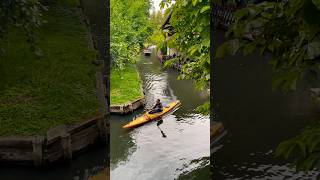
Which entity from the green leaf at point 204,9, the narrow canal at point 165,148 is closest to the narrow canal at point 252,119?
the narrow canal at point 165,148

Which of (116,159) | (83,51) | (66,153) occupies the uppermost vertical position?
(83,51)

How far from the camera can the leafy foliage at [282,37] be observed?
0.91 metres

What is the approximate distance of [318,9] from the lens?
2.72 feet

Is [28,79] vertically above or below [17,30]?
below

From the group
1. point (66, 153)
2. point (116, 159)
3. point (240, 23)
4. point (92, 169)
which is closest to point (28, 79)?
point (66, 153)

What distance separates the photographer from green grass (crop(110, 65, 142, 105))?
45.7 ft

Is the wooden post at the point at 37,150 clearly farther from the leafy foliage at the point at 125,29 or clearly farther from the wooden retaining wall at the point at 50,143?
the leafy foliage at the point at 125,29

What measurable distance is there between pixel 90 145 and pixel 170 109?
256 inches

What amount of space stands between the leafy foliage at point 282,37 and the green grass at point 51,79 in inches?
220

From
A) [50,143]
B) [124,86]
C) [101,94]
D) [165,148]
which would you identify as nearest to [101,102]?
[101,94]

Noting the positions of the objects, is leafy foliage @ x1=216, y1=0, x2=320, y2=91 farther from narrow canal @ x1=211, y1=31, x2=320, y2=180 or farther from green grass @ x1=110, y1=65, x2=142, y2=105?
green grass @ x1=110, y1=65, x2=142, y2=105

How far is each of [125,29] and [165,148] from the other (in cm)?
911

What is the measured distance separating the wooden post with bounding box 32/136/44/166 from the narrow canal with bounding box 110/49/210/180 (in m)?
1.84

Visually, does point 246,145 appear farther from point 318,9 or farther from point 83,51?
point 318,9
